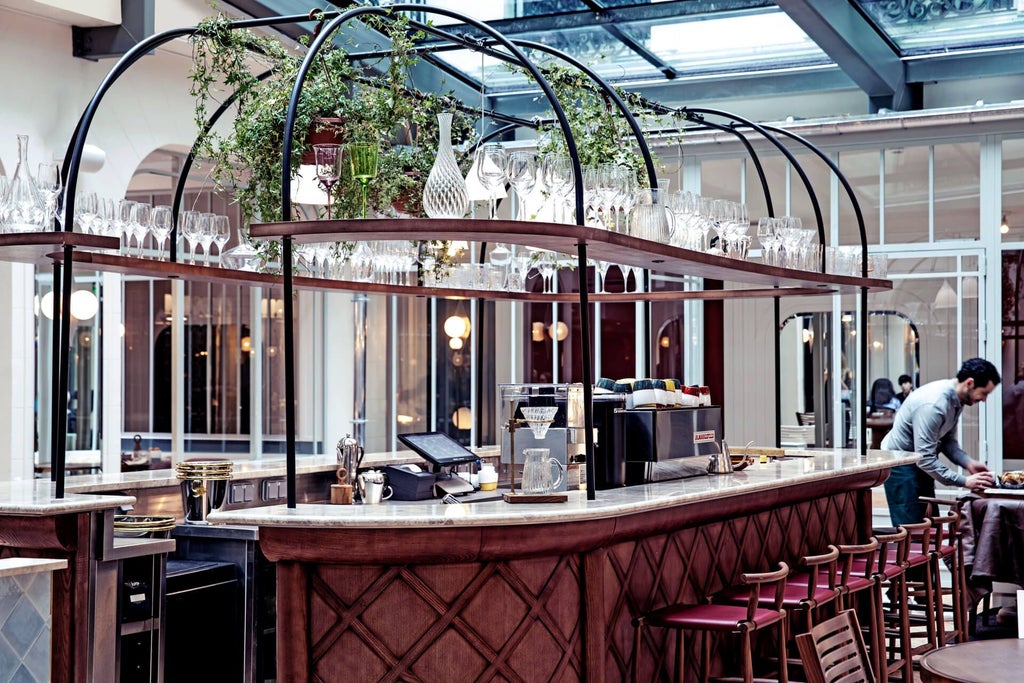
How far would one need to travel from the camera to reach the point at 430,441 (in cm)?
566

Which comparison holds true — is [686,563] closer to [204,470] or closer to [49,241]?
[204,470]

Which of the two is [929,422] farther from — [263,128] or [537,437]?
[263,128]

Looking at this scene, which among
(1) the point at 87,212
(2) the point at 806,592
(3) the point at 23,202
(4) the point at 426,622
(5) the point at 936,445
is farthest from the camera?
(5) the point at 936,445

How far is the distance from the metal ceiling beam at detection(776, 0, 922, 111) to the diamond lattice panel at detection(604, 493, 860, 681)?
348 centimetres

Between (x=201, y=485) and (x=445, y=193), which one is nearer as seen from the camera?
(x=445, y=193)

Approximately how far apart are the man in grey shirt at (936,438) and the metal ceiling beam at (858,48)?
2.51 m

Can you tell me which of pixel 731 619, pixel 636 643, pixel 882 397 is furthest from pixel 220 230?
pixel 882 397

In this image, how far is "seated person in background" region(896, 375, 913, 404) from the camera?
10.6 m

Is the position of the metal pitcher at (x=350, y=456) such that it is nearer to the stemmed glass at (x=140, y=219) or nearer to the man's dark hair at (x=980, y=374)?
the stemmed glass at (x=140, y=219)

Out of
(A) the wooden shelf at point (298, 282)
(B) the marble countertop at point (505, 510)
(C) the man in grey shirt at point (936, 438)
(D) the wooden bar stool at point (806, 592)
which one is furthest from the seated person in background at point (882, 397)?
(B) the marble countertop at point (505, 510)

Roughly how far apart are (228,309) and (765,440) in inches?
232

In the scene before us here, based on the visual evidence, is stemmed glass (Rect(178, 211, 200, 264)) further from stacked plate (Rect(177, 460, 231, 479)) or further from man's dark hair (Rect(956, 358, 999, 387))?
man's dark hair (Rect(956, 358, 999, 387))

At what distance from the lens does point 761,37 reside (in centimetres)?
973

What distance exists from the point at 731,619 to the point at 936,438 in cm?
373
